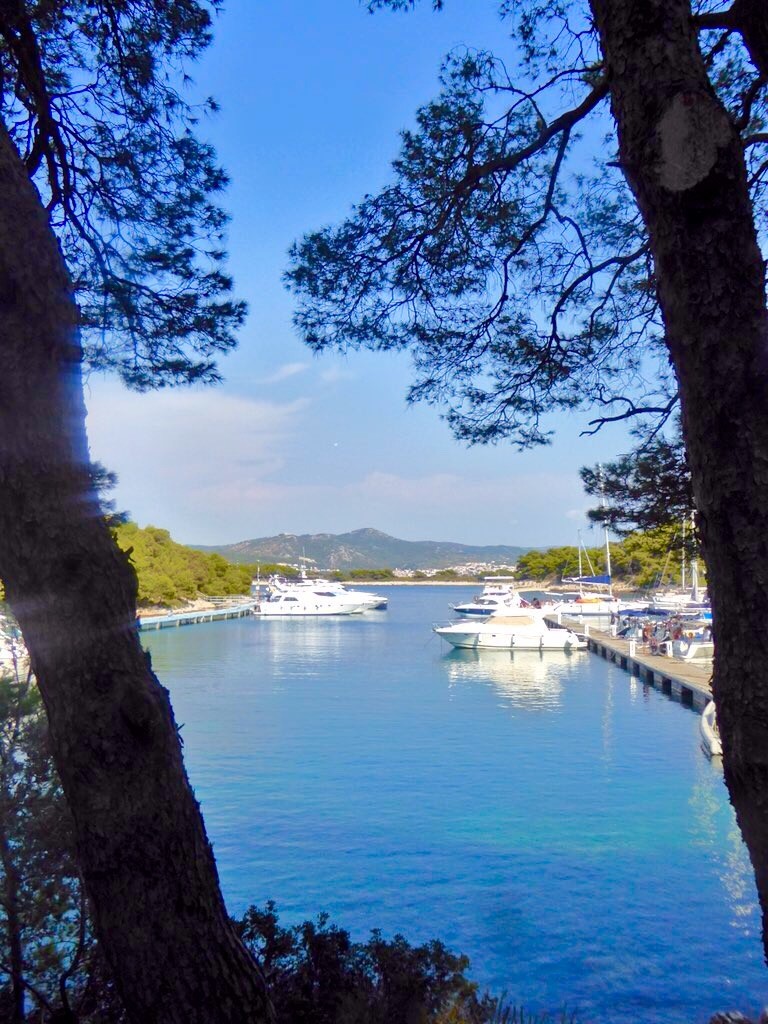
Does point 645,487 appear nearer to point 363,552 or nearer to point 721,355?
point 721,355

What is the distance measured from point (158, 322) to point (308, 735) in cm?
1257

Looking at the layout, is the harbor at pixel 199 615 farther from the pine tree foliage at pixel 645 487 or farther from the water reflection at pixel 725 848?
the pine tree foliage at pixel 645 487

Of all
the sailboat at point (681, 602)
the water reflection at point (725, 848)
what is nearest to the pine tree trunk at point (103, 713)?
the water reflection at point (725, 848)

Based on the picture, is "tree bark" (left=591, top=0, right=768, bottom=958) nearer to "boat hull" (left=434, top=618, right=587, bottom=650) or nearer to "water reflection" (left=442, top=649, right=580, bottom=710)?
"water reflection" (left=442, top=649, right=580, bottom=710)

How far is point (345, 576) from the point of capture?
316 feet

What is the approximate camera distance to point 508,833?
9.55m

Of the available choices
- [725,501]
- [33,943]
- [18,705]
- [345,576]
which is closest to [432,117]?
[725,501]

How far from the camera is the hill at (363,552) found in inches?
4614

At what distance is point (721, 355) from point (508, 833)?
905cm

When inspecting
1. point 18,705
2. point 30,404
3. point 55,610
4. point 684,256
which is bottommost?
point 18,705

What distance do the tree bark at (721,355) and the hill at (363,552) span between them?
102416 millimetres

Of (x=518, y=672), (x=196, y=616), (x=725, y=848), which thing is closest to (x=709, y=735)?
(x=725, y=848)

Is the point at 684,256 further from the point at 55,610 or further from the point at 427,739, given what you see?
the point at 427,739

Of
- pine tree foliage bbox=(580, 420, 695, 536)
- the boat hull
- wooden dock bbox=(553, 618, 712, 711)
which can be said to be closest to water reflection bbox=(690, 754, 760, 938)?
wooden dock bbox=(553, 618, 712, 711)
